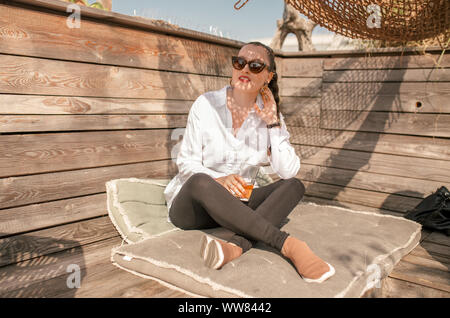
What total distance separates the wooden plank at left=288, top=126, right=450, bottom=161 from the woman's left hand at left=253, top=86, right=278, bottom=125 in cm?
149

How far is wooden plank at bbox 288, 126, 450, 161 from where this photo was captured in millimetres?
3037

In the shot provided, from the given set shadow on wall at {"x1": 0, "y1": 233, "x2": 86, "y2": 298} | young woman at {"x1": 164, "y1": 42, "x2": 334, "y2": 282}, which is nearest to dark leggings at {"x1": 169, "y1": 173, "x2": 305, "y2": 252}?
young woman at {"x1": 164, "y1": 42, "x2": 334, "y2": 282}

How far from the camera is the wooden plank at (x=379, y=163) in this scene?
304 cm

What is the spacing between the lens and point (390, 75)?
3225 millimetres

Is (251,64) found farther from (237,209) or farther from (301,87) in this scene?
(301,87)

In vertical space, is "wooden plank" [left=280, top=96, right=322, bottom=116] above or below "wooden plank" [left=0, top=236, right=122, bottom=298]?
above

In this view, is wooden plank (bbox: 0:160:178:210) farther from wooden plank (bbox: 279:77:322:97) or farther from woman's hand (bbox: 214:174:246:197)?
wooden plank (bbox: 279:77:322:97)

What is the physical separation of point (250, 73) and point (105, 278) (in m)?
1.27

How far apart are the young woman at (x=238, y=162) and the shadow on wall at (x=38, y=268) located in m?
0.58

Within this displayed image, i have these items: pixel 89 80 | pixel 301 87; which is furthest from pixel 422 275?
pixel 301 87

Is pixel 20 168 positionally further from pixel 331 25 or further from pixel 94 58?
pixel 331 25

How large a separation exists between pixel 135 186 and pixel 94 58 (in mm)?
812

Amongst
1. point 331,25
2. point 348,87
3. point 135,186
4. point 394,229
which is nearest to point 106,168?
point 135,186

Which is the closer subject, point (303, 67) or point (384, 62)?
point (384, 62)
